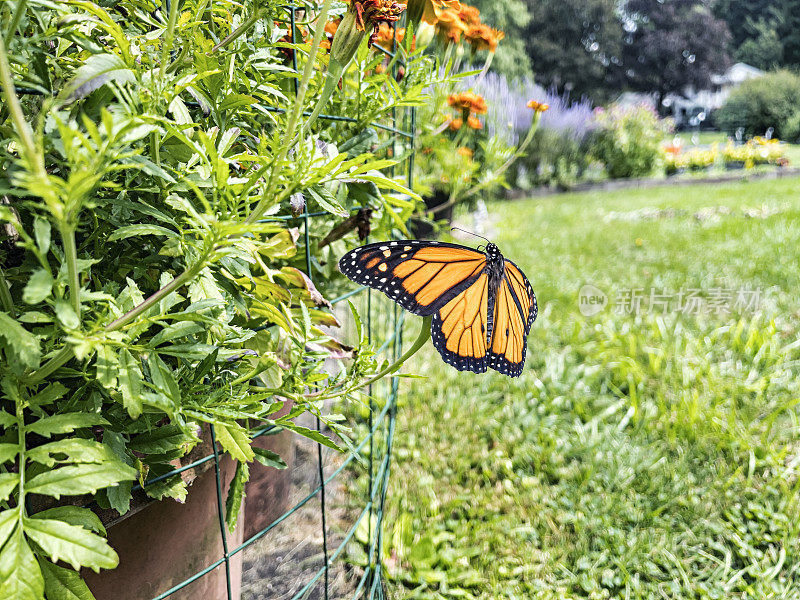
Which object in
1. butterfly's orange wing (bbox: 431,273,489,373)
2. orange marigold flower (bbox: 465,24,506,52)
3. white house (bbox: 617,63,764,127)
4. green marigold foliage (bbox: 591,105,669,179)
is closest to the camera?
butterfly's orange wing (bbox: 431,273,489,373)

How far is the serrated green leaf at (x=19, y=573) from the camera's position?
0.44m

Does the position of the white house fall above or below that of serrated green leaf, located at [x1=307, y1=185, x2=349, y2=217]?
above

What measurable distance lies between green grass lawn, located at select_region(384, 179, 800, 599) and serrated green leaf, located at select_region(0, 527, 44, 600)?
1.10 meters

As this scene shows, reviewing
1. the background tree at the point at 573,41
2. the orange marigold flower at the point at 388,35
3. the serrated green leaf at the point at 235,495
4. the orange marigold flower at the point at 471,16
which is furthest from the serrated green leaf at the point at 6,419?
the background tree at the point at 573,41

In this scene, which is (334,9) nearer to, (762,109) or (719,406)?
(719,406)

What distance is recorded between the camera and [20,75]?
0.50 meters

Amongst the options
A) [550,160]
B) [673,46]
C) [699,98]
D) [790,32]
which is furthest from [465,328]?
[699,98]

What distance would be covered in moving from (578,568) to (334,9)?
56.6 inches

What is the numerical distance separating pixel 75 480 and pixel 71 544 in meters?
0.05

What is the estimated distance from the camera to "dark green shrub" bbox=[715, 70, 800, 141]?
1789 cm

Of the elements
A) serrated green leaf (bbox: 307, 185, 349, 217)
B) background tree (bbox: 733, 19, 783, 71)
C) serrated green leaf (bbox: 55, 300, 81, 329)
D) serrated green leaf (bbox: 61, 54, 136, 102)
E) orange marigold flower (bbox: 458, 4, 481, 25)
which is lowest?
serrated green leaf (bbox: 55, 300, 81, 329)
